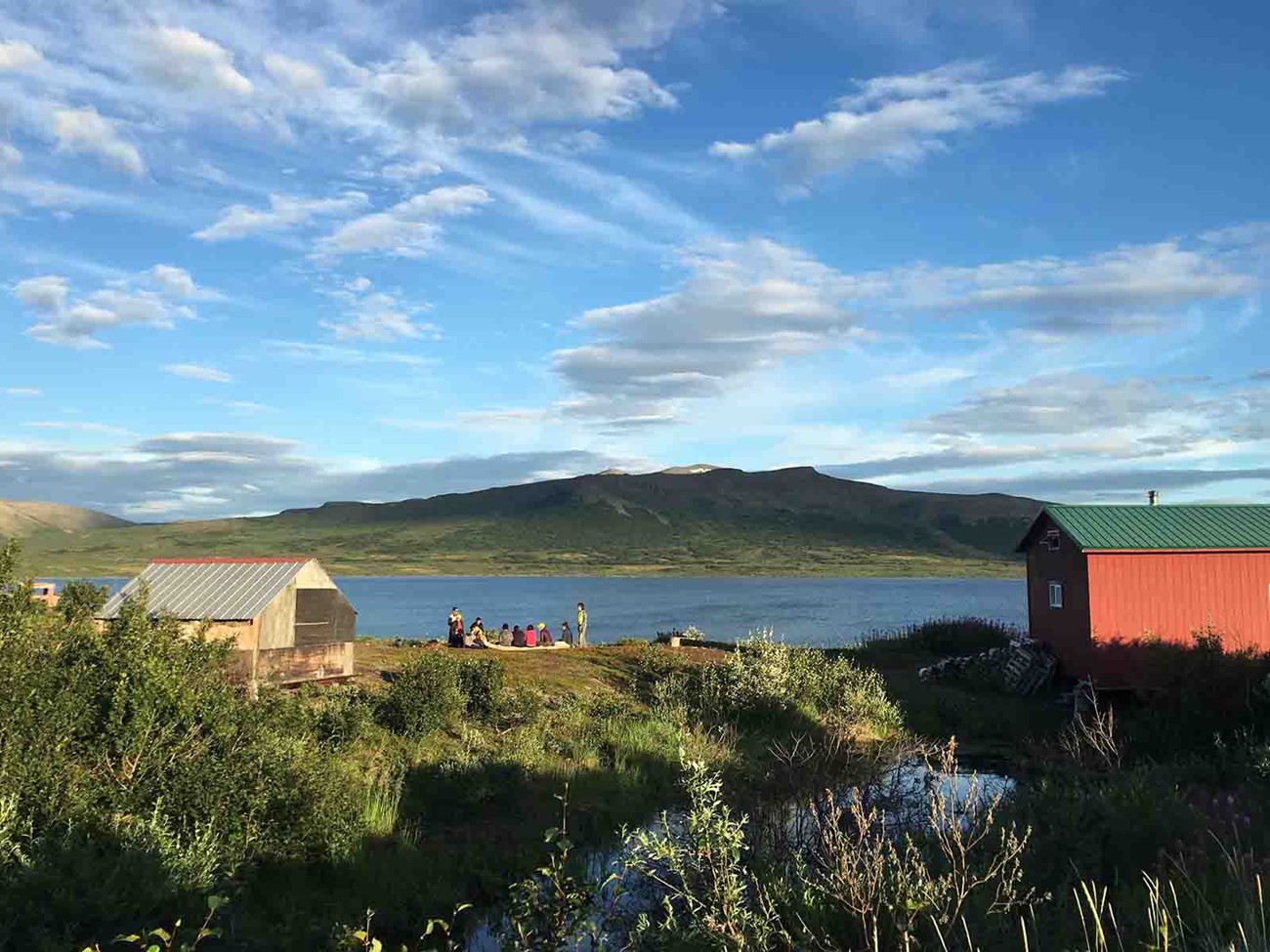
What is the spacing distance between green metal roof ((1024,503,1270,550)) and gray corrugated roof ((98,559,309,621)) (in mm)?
19861

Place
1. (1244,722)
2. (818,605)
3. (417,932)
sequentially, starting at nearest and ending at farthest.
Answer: (417,932) → (1244,722) → (818,605)

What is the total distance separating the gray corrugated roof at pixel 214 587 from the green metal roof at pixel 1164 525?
19861 millimetres

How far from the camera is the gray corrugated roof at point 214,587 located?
2002 centimetres

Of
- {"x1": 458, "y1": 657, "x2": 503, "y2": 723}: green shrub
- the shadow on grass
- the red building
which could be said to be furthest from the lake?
the shadow on grass

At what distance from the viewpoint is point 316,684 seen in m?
20.4

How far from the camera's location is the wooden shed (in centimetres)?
1966

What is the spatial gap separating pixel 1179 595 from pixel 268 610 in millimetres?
22312

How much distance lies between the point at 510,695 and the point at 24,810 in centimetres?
1273

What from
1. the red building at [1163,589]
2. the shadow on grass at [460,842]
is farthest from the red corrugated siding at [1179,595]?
the shadow on grass at [460,842]

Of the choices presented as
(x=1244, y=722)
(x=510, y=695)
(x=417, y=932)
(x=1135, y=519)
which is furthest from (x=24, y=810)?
(x=1135, y=519)

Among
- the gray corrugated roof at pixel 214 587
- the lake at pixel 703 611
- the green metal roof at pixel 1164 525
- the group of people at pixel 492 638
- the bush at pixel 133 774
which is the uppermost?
the green metal roof at pixel 1164 525

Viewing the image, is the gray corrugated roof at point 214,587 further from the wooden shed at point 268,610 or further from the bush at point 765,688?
the bush at point 765,688

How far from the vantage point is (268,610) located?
785 inches

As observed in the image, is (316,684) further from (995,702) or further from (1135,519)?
(1135,519)
